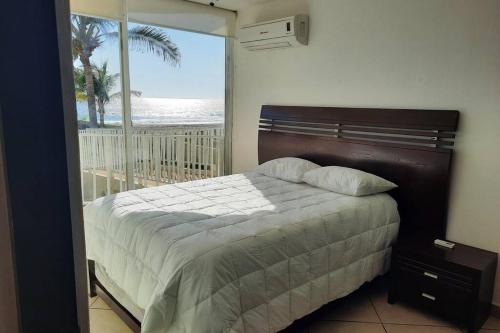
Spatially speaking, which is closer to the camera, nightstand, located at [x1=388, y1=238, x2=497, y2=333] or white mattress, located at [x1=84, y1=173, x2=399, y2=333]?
white mattress, located at [x1=84, y1=173, x2=399, y2=333]

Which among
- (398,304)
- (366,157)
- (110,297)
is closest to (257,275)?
(110,297)

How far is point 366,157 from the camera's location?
3127 mm

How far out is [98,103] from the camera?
11.7 feet

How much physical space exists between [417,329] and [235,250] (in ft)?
4.82

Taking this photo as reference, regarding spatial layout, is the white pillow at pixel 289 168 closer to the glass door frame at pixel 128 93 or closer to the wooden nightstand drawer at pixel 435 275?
the wooden nightstand drawer at pixel 435 275

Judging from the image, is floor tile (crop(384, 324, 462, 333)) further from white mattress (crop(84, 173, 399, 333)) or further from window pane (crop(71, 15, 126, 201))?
window pane (crop(71, 15, 126, 201))

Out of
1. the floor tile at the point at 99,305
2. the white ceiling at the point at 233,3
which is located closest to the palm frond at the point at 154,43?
the white ceiling at the point at 233,3

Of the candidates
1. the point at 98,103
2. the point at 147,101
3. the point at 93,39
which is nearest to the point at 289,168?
the point at 147,101

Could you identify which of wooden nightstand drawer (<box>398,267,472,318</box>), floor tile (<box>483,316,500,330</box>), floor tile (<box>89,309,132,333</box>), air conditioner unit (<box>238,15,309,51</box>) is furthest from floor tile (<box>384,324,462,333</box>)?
air conditioner unit (<box>238,15,309,51</box>)

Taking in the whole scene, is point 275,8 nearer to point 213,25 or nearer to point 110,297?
point 213,25

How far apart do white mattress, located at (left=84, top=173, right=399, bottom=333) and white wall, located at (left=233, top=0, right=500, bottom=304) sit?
627 mm

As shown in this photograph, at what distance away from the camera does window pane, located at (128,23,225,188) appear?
3.85 m

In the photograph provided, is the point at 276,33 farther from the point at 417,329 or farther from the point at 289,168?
the point at 417,329

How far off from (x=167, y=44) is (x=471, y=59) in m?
2.99
